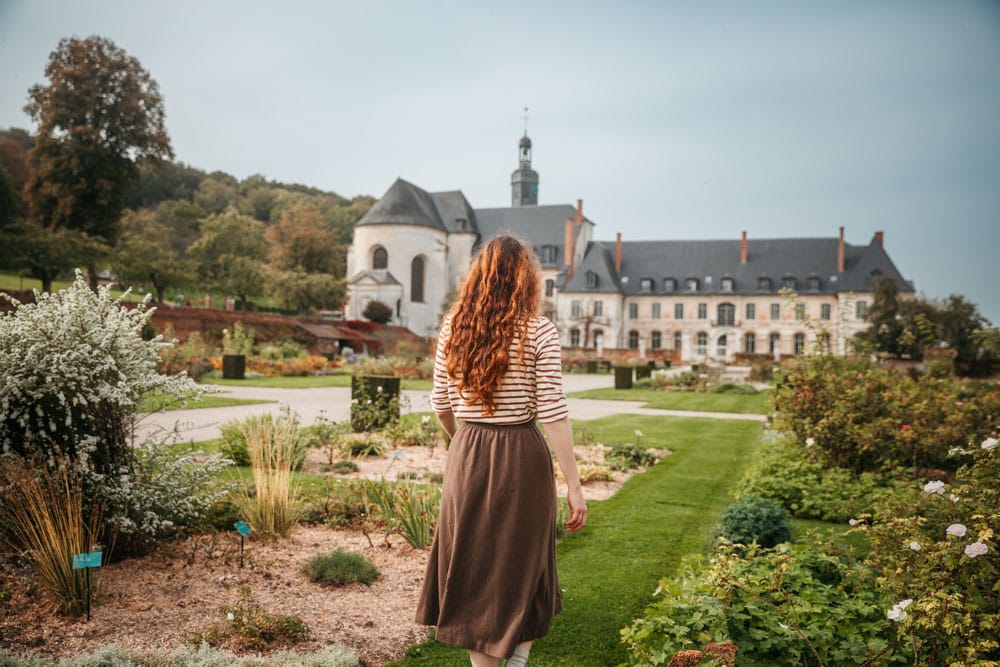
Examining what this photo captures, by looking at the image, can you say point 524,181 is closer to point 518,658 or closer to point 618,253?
point 618,253

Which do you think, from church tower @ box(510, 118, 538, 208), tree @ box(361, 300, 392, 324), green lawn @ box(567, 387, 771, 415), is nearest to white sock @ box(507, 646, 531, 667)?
Result: green lawn @ box(567, 387, 771, 415)

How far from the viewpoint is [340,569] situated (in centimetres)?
394

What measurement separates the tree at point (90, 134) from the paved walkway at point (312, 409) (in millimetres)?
18116

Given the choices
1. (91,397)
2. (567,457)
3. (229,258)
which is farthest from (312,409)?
(229,258)

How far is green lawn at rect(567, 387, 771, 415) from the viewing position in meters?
15.7

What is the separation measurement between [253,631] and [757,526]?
2962 millimetres

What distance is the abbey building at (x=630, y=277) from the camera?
53000mm

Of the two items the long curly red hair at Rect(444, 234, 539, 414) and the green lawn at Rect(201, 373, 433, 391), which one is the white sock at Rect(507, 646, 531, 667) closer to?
the long curly red hair at Rect(444, 234, 539, 414)

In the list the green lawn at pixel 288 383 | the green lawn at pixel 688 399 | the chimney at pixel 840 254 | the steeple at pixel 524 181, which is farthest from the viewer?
the steeple at pixel 524 181

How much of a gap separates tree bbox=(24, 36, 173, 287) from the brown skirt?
100 ft

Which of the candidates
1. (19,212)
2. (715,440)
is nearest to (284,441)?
(715,440)

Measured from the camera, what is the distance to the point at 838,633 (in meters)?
2.77

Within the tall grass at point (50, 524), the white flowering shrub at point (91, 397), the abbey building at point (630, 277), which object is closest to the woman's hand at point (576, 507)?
the tall grass at point (50, 524)

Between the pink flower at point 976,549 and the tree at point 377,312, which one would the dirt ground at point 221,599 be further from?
the tree at point 377,312
